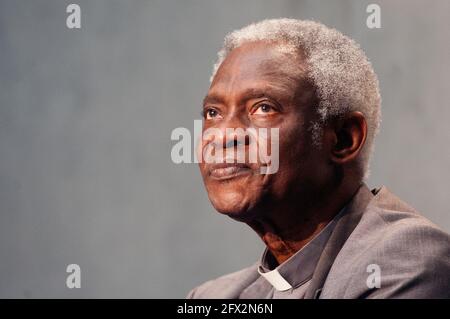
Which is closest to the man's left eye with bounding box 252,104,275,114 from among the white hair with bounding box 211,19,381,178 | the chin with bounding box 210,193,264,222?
the white hair with bounding box 211,19,381,178

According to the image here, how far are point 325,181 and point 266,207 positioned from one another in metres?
0.18

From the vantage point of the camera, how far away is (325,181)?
→ 2.23 metres

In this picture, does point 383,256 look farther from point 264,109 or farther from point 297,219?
point 264,109

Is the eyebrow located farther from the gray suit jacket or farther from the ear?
the gray suit jacket

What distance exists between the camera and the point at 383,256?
2.00 meters

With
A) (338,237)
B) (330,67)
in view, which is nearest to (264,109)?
(330,67)

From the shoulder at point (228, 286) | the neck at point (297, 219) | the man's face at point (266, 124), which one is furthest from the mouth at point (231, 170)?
the shoulder at point (228, 286)

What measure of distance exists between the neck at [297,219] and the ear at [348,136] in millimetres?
93

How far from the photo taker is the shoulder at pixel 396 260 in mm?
1939

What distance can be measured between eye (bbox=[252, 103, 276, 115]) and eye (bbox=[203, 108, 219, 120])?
5.4 inches

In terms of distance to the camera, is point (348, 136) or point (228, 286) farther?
point (228, 286)

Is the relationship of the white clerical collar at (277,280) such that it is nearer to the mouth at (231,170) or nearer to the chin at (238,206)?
the chin at (238,206)

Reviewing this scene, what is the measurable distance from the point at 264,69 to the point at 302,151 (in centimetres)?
24
